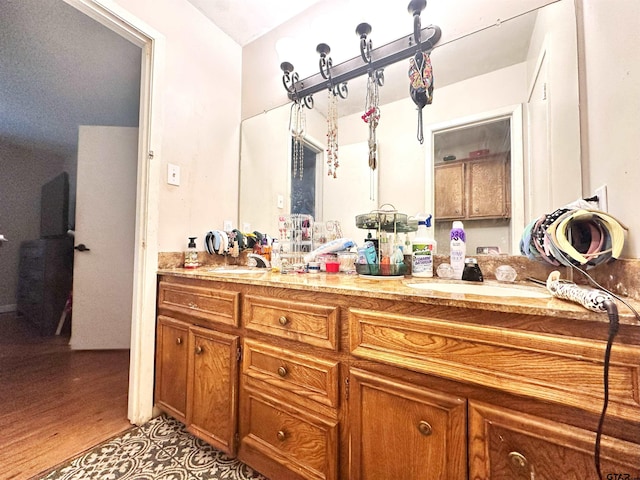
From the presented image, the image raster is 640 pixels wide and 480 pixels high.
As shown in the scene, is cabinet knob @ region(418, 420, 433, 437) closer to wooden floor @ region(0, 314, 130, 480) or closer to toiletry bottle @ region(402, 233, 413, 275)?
toiletry bottle @ region(402, 233, 413, 275)

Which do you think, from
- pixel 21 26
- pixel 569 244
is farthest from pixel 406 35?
pixel 21 26

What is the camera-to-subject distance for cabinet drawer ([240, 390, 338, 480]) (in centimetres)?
80

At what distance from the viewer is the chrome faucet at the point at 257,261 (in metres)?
1.65

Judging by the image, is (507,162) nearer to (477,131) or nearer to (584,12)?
(477,131)

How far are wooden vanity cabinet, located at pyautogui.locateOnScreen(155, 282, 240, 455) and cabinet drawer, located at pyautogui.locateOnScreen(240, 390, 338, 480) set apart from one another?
0.29ft

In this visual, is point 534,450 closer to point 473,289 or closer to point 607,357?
point 607,357

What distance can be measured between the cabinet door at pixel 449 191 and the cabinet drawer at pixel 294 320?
73 centimetres

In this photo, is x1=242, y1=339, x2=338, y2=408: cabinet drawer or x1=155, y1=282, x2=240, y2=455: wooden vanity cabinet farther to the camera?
x1=155, y1=282, x2=240, y2=455: wooden vanity cabinet

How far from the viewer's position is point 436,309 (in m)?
0.64

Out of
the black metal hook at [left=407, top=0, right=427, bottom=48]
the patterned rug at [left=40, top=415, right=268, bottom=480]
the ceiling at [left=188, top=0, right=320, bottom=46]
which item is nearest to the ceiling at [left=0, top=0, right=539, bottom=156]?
the ceiling at [left=188, top=0, right=320, bottom=46]

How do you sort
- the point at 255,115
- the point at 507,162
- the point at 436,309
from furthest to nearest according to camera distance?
1. the point at 255,115
2. the point at 507,162
3. the point at 436,309

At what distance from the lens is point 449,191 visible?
3.87 feet

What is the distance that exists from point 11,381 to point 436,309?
261cm

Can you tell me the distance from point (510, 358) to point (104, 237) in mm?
2972
